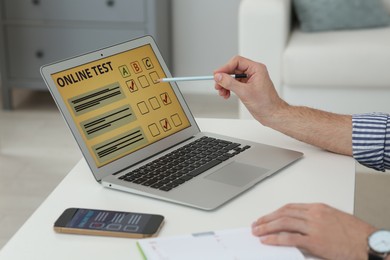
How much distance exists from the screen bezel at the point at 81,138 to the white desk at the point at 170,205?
0.04 m

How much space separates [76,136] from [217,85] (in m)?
0.32

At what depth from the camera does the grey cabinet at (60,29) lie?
3.34 meters

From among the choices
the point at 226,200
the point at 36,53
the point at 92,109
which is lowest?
the point at 36,53

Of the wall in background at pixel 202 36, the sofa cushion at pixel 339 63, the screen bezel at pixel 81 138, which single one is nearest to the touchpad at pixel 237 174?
the screen bezel at pixel 81 138

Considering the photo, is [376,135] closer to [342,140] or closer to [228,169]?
[342,140]

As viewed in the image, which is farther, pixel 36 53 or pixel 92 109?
pixel 36 53

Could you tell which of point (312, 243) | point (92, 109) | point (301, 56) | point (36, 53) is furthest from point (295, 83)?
point (312, 243)

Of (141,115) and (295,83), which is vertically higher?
(141,115)

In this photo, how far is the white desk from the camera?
43.2 inches

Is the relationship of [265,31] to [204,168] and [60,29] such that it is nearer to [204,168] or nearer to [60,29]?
[60,29]

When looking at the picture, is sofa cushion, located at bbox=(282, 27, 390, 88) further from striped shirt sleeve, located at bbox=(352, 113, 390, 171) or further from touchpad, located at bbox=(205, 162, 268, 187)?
touchpad, located at bbox=(205, 162, 268, 187)

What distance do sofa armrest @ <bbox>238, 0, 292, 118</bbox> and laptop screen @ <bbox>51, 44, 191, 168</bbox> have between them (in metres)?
1.34

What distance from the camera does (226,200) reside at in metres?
1.23

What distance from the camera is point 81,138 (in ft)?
4.35
